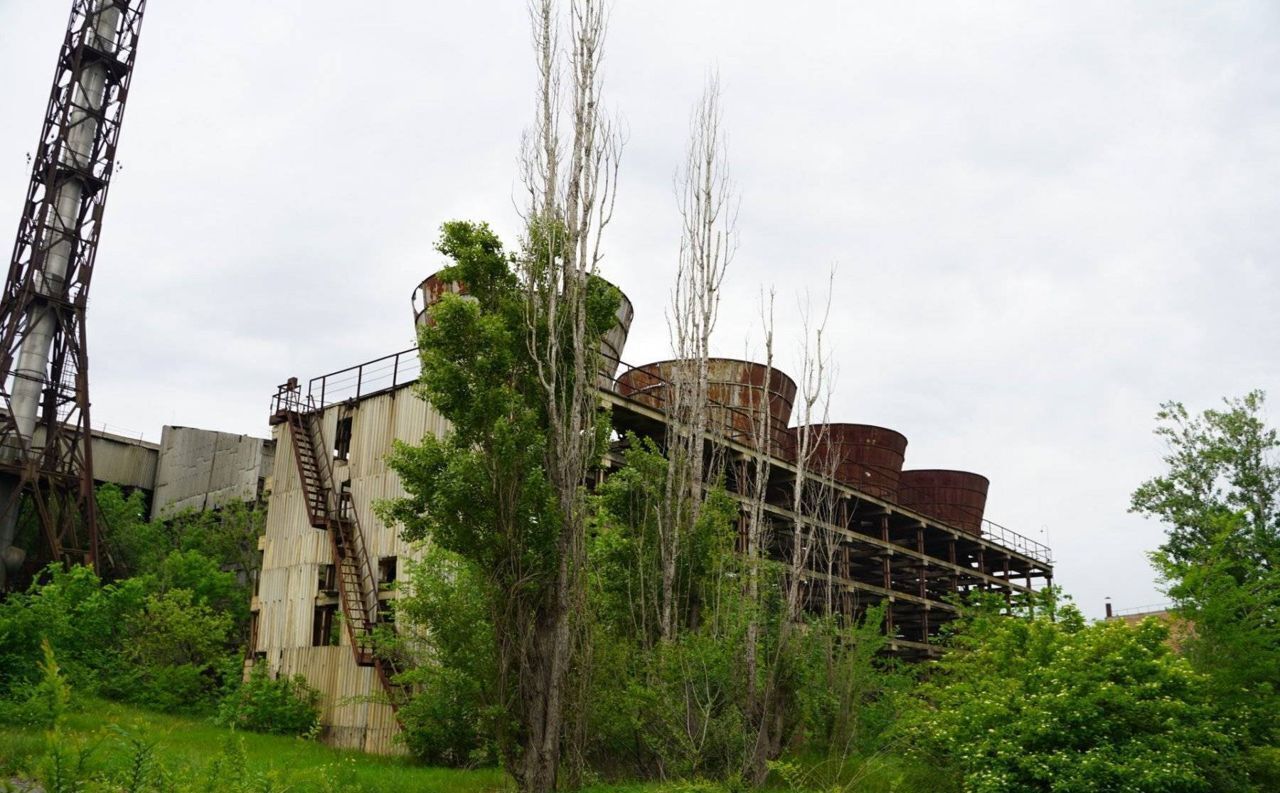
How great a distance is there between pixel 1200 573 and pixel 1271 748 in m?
2.38

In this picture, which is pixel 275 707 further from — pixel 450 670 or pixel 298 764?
pixel 450 670

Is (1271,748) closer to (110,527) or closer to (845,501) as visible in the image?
(845,501)

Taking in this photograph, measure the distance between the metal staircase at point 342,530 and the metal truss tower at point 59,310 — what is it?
10.7 meters

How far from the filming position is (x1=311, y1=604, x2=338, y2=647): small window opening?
21297 mm

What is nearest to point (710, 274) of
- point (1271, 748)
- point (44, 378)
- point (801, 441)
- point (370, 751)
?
point (801, 441)

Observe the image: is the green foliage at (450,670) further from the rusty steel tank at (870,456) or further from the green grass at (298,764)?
the rusty steel tank at (870,456)

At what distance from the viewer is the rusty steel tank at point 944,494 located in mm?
38750

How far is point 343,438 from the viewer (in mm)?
22438

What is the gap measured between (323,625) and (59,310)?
15.4 meters

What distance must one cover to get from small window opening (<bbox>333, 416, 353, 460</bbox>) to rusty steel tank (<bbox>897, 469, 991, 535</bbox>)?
77.7 feet

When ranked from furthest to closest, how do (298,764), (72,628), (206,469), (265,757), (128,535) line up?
1. (206,469)
2. (128,535)
3. (72,628)
4. (265,757)
5. (298,764)

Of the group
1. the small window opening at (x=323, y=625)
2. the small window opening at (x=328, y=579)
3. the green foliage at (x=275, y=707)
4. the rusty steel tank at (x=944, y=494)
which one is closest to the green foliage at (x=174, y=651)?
the green foliage at (x=275, y=707)

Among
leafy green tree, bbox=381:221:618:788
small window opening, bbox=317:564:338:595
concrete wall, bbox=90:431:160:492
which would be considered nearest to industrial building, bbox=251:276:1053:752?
small window opening, bbox=317:564:338:595

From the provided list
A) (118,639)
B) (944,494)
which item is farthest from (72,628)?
(944,494)
